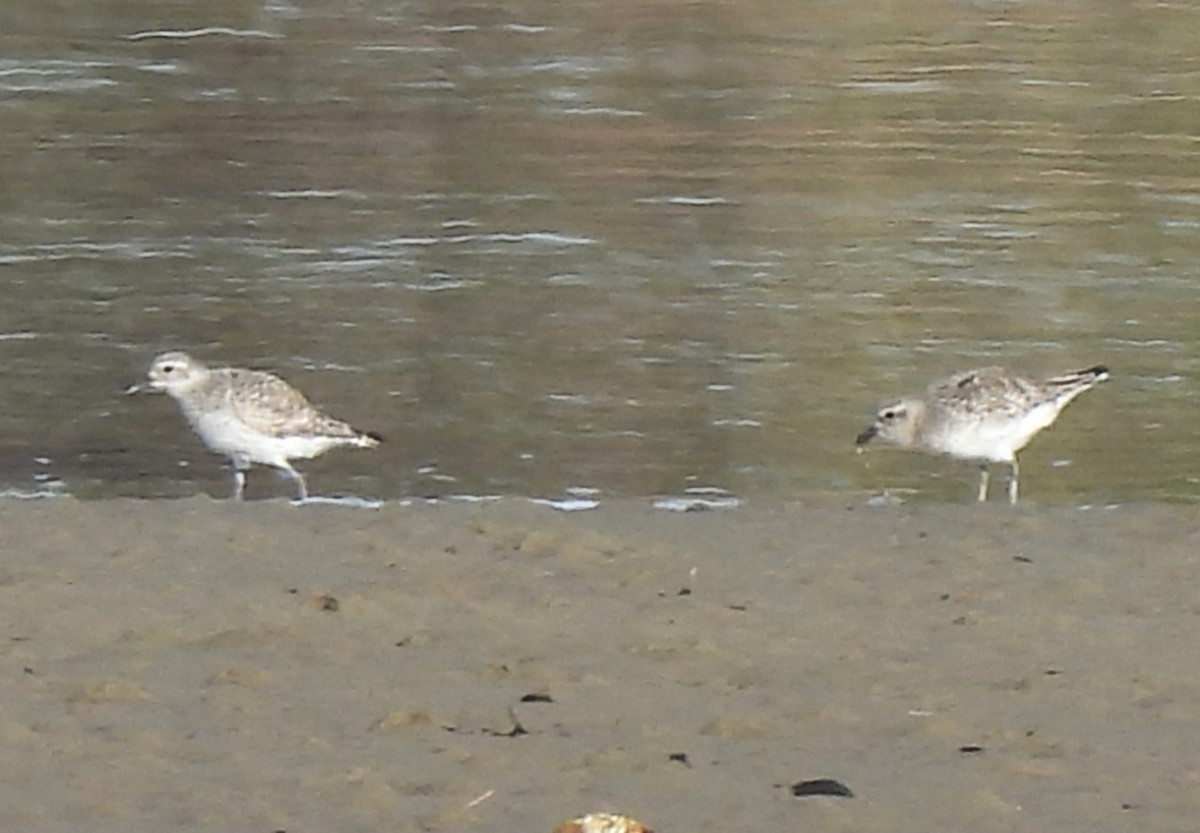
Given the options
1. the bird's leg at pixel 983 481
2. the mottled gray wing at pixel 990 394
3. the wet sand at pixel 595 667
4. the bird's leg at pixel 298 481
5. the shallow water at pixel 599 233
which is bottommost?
the bird's leg at pixel 983 481

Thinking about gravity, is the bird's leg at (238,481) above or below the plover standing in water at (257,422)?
below

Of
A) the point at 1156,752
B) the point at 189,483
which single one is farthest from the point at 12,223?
the point at 1156,752

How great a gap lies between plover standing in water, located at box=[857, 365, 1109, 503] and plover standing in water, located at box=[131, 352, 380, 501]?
179 centimetres

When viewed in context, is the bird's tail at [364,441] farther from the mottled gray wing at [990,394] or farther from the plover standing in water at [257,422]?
the mottled gray wing at [990,394]

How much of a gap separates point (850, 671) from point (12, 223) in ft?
25.9

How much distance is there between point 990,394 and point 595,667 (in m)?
3.89

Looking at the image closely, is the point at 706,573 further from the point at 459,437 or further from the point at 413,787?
the point at 459,437

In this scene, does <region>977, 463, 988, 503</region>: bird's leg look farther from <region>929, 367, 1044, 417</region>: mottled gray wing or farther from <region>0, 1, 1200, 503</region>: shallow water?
<region>929, 367, 1044, 417</region>: mottled gray wing

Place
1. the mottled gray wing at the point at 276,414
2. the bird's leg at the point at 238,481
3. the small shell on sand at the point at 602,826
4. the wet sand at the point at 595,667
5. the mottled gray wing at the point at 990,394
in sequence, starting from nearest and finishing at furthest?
the small shell on sand at the point at 602,826
the wet sand at the point at 595,667
the mottled gray wing at the point at 276,414
the mottled gray wing at the point at 990,394
the bird's leg at the point at 238,481

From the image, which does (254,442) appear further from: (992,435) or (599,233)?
(599,233)

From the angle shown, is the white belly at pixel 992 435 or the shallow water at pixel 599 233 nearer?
the white belly at pixel 992 435

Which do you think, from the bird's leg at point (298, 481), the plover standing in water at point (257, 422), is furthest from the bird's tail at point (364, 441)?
the bird's leg at point (298, 481)

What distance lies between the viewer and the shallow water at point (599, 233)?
10.1m

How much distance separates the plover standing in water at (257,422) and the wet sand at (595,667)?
60.2 inches
